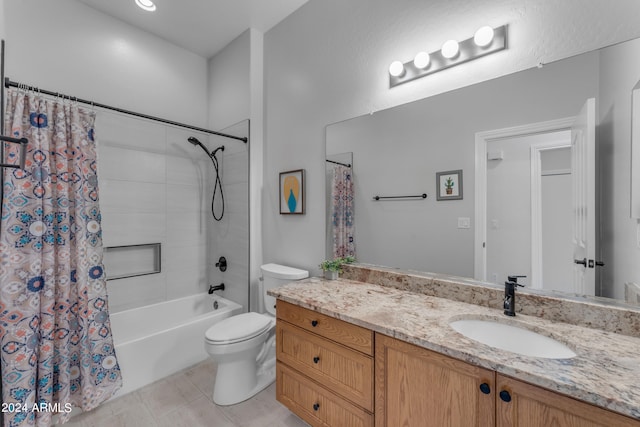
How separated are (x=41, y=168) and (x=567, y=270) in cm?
276

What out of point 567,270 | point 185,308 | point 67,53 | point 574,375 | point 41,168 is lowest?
point 185,308

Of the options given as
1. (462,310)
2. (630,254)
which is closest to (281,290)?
(462,310)

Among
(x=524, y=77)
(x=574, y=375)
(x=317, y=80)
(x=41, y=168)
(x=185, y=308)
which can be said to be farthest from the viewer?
(x=185, y=308)

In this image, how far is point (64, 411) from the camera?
1.58 metres

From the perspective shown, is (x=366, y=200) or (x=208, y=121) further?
(x=208, y=121)

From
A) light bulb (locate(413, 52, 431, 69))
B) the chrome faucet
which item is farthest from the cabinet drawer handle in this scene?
light bulb (locate(413, 52, 431, 69))

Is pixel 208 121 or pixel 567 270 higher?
pixel 208 121

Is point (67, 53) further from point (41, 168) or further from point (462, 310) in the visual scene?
point (462, 310)

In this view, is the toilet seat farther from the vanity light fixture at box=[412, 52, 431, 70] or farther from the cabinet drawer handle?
the vanity light fixture at box=[412, 52, 431, 70]

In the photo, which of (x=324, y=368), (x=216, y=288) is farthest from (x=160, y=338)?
(x=324, y=368)

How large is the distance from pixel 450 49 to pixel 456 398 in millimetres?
1579

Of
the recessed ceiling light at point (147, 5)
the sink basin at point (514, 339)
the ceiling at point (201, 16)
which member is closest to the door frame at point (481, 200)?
the sink basin at point (514, 339)

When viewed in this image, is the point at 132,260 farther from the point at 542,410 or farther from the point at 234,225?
the point at 542,410

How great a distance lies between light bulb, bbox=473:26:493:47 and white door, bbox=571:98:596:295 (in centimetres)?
52
